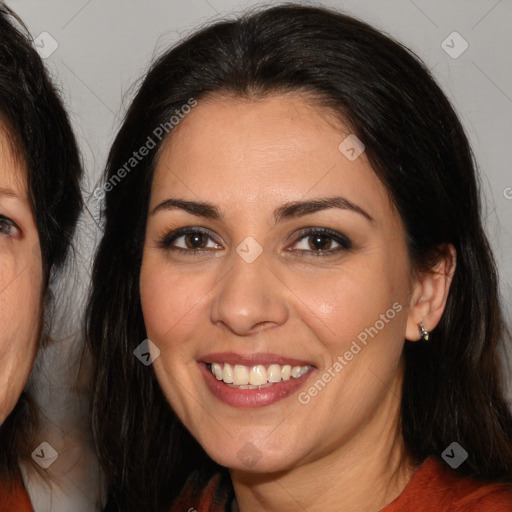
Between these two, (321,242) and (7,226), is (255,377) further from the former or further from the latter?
(7,226)

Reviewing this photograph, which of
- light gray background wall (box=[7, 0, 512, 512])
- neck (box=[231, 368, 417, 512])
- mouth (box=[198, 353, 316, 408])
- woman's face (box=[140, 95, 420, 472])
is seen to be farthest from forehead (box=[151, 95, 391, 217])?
light gray background wall (box=[7, 0, 512, 512])

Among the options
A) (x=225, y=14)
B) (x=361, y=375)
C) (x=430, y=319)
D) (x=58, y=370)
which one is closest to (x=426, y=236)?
(x=430, y=319)

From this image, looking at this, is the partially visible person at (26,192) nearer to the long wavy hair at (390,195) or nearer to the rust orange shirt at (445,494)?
the long wavy hair at (390,195)

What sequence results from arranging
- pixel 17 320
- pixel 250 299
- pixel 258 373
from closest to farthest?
pixel 250 299 → pixel 258 373 → pixel 17 320

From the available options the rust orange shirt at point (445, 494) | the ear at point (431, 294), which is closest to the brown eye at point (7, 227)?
the ear at point (431, 294)

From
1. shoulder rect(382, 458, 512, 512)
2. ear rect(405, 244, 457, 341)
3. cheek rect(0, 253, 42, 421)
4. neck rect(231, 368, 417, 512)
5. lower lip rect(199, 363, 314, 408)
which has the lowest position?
shoulder rect(382, 458, 512, 512)

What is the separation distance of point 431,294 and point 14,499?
1.11 m

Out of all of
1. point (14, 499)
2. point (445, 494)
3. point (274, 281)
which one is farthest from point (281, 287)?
point (14, 499)

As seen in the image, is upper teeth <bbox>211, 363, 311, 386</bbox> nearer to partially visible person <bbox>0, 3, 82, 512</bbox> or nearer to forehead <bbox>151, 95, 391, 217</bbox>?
forehead <bbox>151, 95, 391, 217</bbox>

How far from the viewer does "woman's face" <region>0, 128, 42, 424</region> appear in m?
1.98

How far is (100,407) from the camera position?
237 cm

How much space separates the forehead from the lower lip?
1.14 ft

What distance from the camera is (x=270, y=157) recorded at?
1862 millimetres

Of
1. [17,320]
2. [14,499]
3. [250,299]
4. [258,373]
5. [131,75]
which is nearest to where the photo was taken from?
[250,299]
